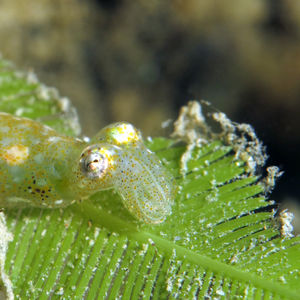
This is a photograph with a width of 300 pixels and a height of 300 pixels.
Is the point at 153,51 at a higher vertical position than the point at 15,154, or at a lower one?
higher

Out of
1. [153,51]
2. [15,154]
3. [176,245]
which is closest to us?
[176,245]

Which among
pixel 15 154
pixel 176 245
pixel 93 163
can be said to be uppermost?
pixel 15 154

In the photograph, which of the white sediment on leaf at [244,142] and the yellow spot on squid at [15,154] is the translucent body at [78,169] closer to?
the yellow spot on squid at [15,154]

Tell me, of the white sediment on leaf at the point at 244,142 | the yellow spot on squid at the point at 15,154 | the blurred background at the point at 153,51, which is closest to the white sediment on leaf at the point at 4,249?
the yellow spot on squid at the point at 15,154

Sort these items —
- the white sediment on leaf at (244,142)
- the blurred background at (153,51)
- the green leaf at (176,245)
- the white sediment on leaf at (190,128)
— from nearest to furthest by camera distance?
the green leaf at (176,245) < the white sediment on leaf at (244,142) < the white sediment on leaf at (190,128) < the blurred background at (153,51)

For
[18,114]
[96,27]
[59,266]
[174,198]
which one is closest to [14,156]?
[18,114]

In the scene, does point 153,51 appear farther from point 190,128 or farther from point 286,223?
point 286,223

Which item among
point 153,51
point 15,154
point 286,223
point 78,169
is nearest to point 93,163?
point 78,169

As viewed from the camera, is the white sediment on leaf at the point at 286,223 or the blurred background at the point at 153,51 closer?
the white sediment on leaf at the point at 286,223

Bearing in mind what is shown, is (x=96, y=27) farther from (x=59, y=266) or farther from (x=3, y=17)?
(x=59, y=266)
